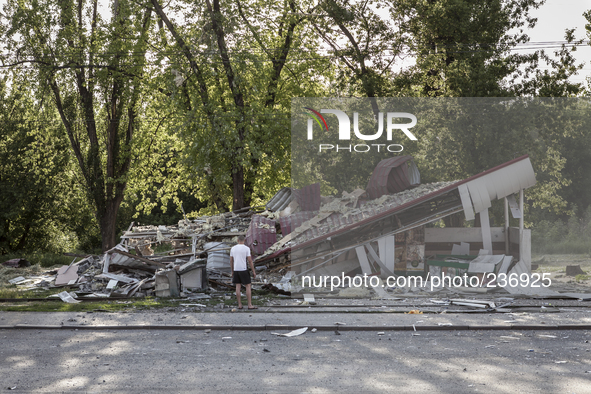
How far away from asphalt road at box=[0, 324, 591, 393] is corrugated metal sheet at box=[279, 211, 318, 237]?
7571 mm

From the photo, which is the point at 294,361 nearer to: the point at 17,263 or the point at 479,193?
the point at 479,193

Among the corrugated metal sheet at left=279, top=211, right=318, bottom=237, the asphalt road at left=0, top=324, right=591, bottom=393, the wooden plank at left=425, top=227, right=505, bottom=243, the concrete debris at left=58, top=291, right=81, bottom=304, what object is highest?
the corrugated metal sheet at left=279, top=211, right=318, bottom=237

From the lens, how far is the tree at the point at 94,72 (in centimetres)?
2547

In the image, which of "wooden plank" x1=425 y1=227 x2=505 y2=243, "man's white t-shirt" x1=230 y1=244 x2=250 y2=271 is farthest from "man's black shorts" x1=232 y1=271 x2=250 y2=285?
"wooden plank" x1=425 y1=227 x2=505 y2=243

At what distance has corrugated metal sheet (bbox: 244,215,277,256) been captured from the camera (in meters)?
16.6

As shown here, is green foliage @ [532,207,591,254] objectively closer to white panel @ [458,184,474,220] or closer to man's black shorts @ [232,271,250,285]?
white panel @ [458,184,474,220]

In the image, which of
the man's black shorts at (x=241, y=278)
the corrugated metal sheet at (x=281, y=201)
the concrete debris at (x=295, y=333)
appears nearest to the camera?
the concrete debris at (x=295, y=333)

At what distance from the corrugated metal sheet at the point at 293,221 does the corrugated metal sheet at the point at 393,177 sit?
2.09 m

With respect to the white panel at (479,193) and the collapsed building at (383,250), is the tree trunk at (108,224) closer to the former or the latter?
the collapsed building at (383,250)

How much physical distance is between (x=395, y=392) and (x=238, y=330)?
4.16 metres

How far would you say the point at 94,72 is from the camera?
26.0m

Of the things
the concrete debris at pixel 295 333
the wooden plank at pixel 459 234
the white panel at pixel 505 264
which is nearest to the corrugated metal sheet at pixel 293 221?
the wooden plank at pixel 459 234

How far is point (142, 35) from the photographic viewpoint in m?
25.4

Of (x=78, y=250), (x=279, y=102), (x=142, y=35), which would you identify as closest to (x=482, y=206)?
(x=279, y=102)
